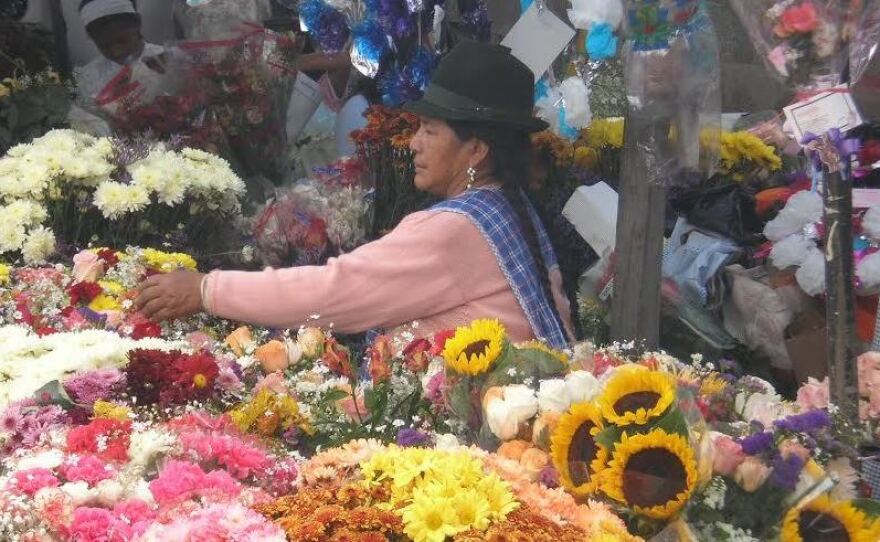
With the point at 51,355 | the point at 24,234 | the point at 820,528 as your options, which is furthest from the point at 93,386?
the point at 24,234

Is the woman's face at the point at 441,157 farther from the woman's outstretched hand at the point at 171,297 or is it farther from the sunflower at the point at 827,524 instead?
the sunflower at the point at 827,524

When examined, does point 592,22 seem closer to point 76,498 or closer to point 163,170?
point 163,170

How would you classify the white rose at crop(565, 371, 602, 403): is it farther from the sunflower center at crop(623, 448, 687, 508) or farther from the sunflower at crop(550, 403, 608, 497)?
the sunflower center at crop(623, 448, 687, 508)

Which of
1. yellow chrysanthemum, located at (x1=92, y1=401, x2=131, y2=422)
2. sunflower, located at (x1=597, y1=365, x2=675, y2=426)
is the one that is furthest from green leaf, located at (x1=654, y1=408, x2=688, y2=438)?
yellow chrysanthemum, located at (x1=92, y1=401, x2=131, y2=422)

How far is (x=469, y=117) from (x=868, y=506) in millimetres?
1700

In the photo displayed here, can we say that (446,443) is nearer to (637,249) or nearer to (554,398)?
(554,398)

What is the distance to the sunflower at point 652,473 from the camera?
1468 millimetres

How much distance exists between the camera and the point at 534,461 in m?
1.67

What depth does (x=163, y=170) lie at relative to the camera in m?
3.59

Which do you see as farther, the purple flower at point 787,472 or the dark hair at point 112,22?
the dark hair at point 112,22

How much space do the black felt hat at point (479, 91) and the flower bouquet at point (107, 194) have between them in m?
1.00

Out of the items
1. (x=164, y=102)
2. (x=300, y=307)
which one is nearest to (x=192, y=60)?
(x=164, y=102)

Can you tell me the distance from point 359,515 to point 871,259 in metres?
2.60

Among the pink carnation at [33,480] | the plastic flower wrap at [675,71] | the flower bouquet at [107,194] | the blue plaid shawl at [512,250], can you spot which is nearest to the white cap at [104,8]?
the flower bouquet at [107,194]
